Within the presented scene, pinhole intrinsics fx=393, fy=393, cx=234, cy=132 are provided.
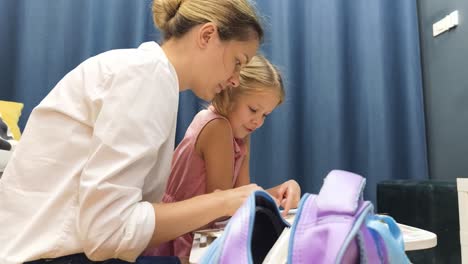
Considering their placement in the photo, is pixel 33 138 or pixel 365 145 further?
pixel 365 145

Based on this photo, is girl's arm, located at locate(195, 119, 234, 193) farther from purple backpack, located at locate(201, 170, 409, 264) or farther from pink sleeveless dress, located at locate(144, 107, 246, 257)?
purple backpack, located at locate(201, 170, 409, 264)

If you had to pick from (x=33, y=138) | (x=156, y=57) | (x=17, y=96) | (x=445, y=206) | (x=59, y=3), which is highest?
(x=59, y=3)

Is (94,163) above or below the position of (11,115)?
below

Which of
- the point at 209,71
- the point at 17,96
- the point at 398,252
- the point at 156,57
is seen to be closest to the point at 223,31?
the point at 209,71

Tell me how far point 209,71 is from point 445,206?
0.94 m

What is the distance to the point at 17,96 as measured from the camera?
1.65 meters

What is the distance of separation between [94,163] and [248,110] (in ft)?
2.18

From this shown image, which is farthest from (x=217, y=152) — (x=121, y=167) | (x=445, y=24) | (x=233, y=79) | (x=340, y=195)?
(x=445, y=24)

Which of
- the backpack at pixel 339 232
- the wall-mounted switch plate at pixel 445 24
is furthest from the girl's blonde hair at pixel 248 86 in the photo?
the wall-mounted switch plate at pixel 445 24

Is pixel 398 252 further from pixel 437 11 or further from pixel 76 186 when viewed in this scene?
pixel 437 11

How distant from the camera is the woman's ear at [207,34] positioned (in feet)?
2.57

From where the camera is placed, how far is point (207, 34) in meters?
0.79

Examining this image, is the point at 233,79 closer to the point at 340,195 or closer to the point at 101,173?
the point at 101,173

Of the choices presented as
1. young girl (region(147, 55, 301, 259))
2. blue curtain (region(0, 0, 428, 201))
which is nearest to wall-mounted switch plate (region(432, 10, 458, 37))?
blue curtain (region(0, 0, 428, 201))
